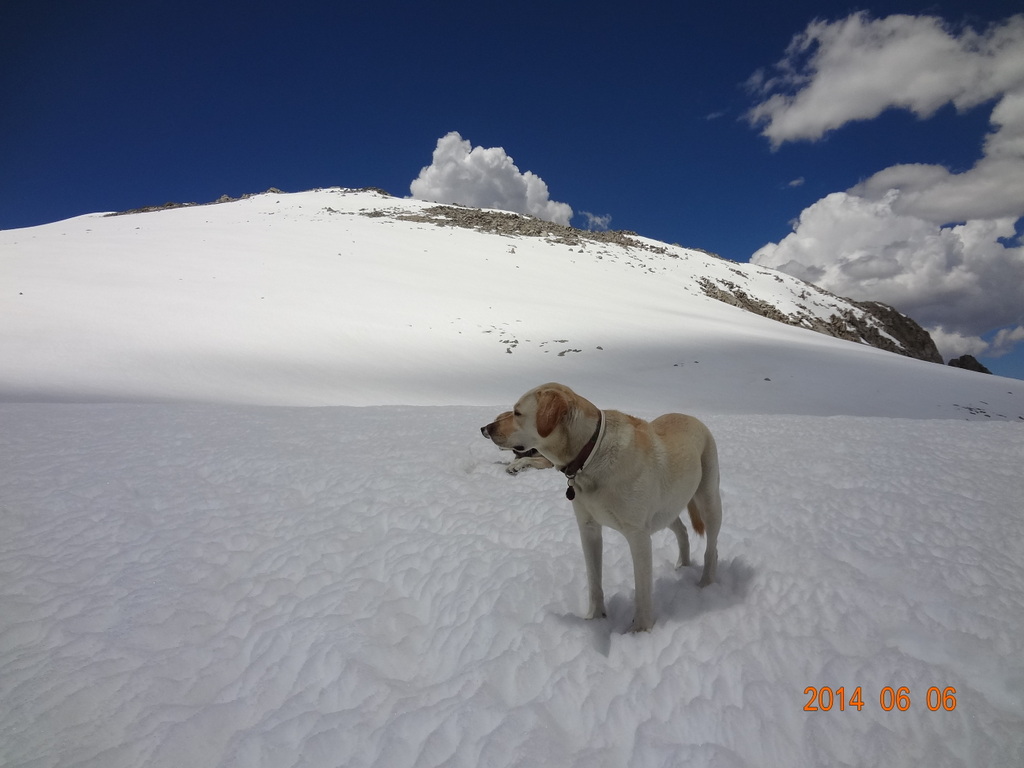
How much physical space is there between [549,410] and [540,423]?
80 millimetres

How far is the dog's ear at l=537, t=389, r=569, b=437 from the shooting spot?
8.33 feet

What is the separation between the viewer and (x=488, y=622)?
333 centimetres

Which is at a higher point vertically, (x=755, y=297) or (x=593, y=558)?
(x=755, y=297)

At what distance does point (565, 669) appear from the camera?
9.50 feet

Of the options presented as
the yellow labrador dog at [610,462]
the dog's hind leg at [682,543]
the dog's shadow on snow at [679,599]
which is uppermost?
the yellow labrador dog at [610,462]

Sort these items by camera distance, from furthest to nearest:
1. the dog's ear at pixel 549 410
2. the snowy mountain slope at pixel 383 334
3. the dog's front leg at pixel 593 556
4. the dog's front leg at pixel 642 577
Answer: the snowy mountain slope at pixel 383 334 < the dog's front leg at pixel 593 556 < the dog's front leg at pixel 642 577 < the dog's ear at pixel 549 410

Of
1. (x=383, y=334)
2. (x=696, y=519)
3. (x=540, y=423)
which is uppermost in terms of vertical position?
(x=383, y=334)

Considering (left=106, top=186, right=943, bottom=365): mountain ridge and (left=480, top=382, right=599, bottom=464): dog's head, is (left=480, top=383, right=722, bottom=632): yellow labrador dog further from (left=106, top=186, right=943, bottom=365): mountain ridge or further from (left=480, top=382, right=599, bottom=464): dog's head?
(left=106, top=186, right=943, bottom=365): mountain ridge

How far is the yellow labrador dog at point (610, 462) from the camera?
2.59 metres

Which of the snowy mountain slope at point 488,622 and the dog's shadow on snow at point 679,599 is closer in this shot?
the snowy mountain slope at point 488,622
